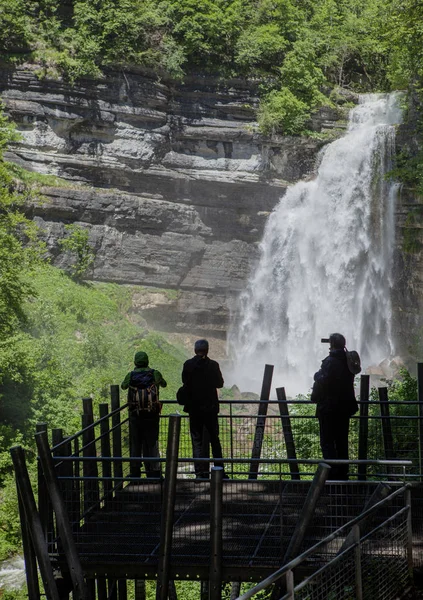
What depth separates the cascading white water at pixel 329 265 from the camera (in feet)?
105

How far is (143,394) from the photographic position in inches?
363

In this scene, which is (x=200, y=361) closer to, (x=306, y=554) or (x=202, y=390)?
(x=202, y=390)

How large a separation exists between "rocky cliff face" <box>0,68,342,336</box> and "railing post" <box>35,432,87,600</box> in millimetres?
29075

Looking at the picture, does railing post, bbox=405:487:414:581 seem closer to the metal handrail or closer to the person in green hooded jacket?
the metal handrail

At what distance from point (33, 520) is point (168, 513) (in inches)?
54.8

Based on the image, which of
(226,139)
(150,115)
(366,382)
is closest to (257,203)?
(226,139)

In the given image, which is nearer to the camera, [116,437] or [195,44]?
[116,437]

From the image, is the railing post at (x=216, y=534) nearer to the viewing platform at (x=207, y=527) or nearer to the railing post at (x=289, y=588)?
the viewing platform at (x=207, y=527)

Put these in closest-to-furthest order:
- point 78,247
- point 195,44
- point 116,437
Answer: point 116,437 → point 195,44 → point 78,247

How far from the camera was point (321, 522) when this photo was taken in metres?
7.20

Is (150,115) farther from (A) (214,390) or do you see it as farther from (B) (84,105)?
(A) (214,390)

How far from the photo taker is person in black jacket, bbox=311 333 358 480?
8.40m

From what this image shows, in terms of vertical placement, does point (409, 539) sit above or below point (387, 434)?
below

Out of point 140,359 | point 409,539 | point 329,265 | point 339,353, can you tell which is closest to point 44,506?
point 140,359
